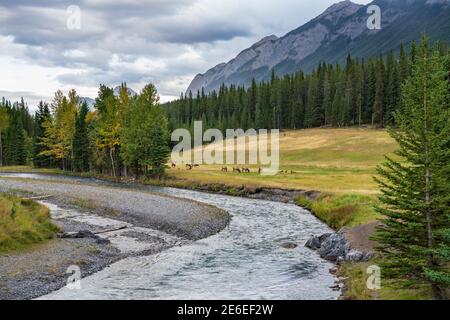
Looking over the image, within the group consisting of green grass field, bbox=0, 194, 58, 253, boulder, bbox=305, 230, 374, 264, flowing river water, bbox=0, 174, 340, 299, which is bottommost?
flowing river water, bbox=0, 174, 340, 299

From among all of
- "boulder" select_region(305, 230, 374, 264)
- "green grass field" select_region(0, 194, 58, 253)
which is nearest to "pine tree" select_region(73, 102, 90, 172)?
"green grass field" select_region(0, 194, 58, 253)

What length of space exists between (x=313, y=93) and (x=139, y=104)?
86.0 m

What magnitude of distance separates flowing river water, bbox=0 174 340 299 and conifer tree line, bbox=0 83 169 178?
42.0 meters

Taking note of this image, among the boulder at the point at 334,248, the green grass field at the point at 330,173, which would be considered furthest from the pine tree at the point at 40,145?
the boulder at the point at 334,248

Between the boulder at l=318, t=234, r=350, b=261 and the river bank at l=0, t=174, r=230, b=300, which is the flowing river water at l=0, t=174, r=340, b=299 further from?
the river bank at l=0, t=174, r=230, b=300

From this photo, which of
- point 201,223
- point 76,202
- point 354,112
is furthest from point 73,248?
point 354,112

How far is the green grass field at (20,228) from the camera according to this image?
28250 mm

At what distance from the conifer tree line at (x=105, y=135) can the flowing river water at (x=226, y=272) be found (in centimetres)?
4200

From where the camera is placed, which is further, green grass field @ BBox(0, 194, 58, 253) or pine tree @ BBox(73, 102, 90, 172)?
pine tree @ BBox(73, 102, 90, 172)

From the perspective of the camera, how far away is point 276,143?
129 m

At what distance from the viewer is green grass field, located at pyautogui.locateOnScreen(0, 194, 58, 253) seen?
92.7 ft

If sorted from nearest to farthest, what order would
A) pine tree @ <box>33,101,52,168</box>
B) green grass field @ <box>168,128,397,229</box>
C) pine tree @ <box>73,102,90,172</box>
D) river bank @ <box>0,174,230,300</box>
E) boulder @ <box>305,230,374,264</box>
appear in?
river bank @ <box>0,174,230,300</box> < boulder @ <box>305,230,374,264</box> < green grass field @ <box>168,128,397,229</box> < pine tree @ <box>73,102,90,172</box> < pine tree @ <box>33,101,52,168</box>

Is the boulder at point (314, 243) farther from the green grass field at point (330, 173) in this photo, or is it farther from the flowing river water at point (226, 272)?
the green grass field at point (330, 173)
